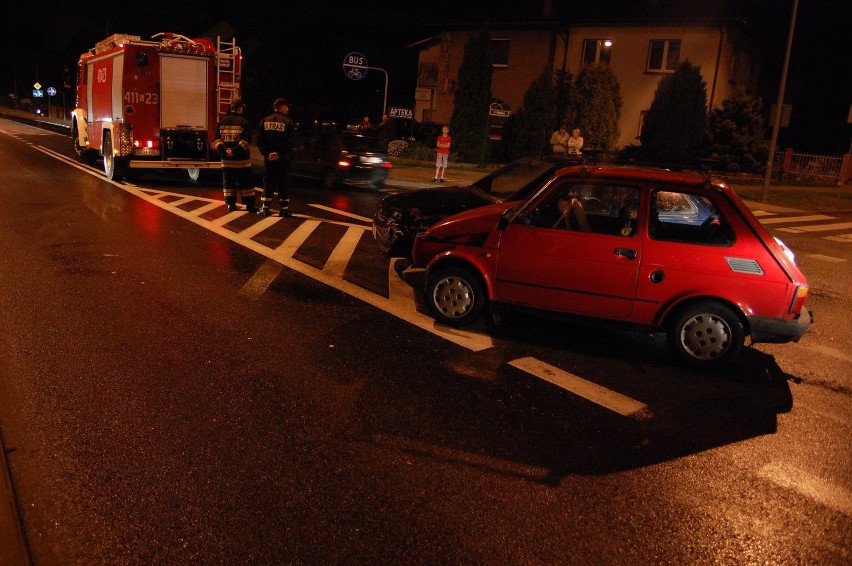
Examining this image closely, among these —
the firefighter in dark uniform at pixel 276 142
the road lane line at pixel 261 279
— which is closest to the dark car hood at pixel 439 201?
the road lane line at pixel 261 279

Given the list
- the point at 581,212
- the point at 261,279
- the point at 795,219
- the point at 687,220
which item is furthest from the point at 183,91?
the point at 795,219

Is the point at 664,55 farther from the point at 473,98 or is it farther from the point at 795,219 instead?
the point at 795,219

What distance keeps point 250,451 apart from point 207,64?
45.3 feet

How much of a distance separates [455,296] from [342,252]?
3651mm

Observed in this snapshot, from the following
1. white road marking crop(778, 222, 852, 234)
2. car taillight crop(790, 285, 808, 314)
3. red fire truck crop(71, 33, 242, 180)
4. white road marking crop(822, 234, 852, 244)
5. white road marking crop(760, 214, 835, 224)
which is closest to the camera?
car taillight crop(790, 285, 808, 314)

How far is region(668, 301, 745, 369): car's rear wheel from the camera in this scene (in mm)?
5984

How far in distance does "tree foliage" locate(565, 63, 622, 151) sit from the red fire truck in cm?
1712

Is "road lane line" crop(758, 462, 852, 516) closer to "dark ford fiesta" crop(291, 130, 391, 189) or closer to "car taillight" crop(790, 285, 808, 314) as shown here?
"car taillight" crop(790, 285, 808, 314)

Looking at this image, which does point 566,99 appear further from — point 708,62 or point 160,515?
point 160,515

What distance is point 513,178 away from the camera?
944 centimetres

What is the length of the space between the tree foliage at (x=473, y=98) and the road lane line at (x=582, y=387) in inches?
932

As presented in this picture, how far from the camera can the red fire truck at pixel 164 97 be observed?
15.4 meters

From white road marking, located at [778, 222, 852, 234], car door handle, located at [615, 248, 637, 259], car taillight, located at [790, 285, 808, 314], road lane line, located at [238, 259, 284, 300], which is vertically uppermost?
car door handle, located at [615, 248, 637, 259]

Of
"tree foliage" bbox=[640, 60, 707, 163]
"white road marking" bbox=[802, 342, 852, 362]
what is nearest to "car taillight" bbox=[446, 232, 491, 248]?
"white road marking" bbox=[802, 342, 852, 362]
